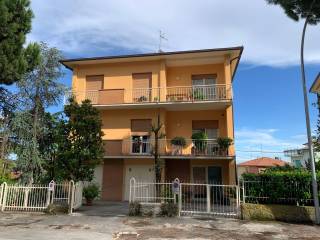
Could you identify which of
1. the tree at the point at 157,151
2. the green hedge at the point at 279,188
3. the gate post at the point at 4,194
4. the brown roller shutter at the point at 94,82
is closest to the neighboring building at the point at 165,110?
the brown roller shutter at the point at 94,82

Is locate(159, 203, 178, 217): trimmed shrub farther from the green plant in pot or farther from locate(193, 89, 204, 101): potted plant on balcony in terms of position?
locate(193, 89, 204, 101): potted plant on balcony

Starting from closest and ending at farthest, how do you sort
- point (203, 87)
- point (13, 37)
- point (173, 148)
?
point (13, 37)
point (173, 148)
point (203, 87)

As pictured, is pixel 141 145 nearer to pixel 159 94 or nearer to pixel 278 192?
pixel 159 94

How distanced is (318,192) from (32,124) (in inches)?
621

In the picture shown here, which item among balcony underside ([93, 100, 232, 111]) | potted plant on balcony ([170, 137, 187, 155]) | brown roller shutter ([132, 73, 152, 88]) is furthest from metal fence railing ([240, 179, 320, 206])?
brown roller shutter ([132, 73, 152, 88])

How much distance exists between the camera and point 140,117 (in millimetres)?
22844

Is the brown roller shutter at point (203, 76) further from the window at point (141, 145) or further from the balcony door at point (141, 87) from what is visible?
the window at point (141, 145)

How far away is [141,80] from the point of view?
2359cm

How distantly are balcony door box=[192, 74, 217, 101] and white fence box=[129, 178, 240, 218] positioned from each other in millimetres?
7310

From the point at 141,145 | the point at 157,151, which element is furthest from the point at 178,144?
the point at 141,145

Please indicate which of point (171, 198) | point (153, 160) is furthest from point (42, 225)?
point (153, 160)

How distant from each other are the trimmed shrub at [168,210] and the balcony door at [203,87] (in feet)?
29.2

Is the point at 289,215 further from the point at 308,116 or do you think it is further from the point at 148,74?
the point at 148,74

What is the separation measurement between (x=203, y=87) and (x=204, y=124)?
Result: 2523 millimetres
